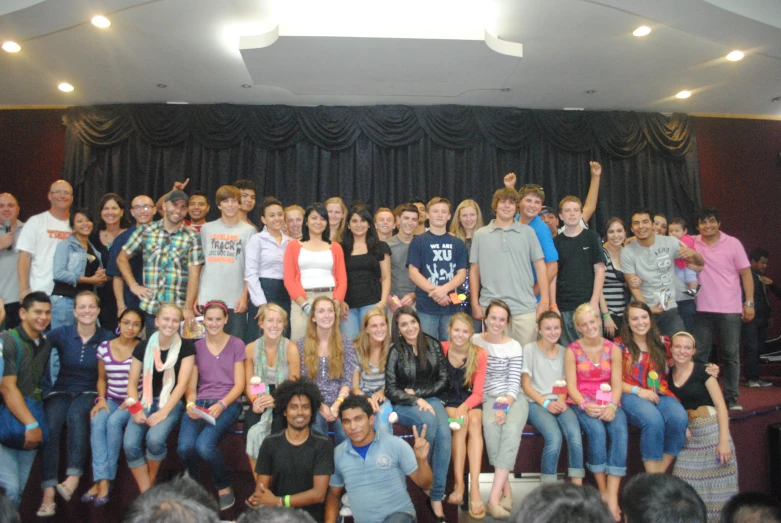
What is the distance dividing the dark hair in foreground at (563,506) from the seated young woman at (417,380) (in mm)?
2107

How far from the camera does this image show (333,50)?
5312 millimetres

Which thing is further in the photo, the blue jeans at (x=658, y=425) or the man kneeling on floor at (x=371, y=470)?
the blue jeans at (x=658, y=425)

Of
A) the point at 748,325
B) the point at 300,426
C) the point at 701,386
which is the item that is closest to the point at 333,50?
the point at 300,426

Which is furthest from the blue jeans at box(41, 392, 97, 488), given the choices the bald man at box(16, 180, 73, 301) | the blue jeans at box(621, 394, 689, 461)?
the blue jeans at box(621, 394, 689, 461)

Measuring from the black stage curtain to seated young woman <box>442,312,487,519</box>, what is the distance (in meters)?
3.64

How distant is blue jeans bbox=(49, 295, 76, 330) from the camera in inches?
168

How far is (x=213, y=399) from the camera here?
12.2ft

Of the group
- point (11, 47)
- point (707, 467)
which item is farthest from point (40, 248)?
point (707, 467)

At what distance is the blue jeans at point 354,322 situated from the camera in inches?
164

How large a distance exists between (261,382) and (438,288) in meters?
1.34

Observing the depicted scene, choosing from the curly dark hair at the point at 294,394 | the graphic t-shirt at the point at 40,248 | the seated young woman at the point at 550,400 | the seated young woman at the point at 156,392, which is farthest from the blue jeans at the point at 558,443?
the graphic t-shirt at the point at 40,248

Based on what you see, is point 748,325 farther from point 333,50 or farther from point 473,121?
point 333,50

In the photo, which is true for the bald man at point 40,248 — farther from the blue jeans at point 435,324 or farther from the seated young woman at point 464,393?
the seated young woman at point 464,393

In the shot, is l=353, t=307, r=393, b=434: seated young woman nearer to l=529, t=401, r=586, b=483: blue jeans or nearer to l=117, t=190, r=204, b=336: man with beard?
l=529, t=401, r=586, b=483: blue jeans
